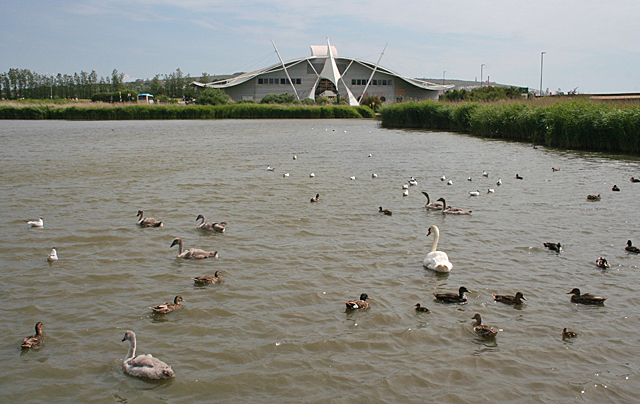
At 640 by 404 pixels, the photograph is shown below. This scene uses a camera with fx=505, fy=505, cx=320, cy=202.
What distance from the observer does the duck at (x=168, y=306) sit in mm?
7348

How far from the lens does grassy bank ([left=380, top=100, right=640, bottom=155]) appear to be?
2488 cm

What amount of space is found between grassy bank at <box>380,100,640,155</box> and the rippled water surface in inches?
346

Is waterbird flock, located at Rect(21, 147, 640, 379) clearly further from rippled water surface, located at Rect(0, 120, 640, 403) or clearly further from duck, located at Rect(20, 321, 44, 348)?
rippled water surface, located at Rect(0, 120, 640, 403)

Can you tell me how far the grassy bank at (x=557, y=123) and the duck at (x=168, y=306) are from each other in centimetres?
2417

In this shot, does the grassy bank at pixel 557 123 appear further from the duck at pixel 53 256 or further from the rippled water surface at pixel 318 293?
the duck at pixel 53 256

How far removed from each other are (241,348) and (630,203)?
12798mm

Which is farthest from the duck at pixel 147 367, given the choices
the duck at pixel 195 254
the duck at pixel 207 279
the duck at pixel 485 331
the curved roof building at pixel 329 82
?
the curved roof building at pixel 329 82

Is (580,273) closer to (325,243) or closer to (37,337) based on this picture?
(325,243)

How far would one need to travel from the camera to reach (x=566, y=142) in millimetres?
28031

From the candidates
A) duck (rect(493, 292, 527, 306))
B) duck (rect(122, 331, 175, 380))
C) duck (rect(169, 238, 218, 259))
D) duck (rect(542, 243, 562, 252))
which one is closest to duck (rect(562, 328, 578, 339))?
duck (rect(493, 292, 527, 306))

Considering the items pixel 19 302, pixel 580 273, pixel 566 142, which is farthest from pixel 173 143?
pixel 580 273

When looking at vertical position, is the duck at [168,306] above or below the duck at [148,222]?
below

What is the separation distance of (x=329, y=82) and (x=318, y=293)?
101993 mm

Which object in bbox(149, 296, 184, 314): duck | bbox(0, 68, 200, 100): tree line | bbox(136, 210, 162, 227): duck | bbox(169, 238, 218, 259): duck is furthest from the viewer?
bbox(0, 68, 200, 100): tree line
